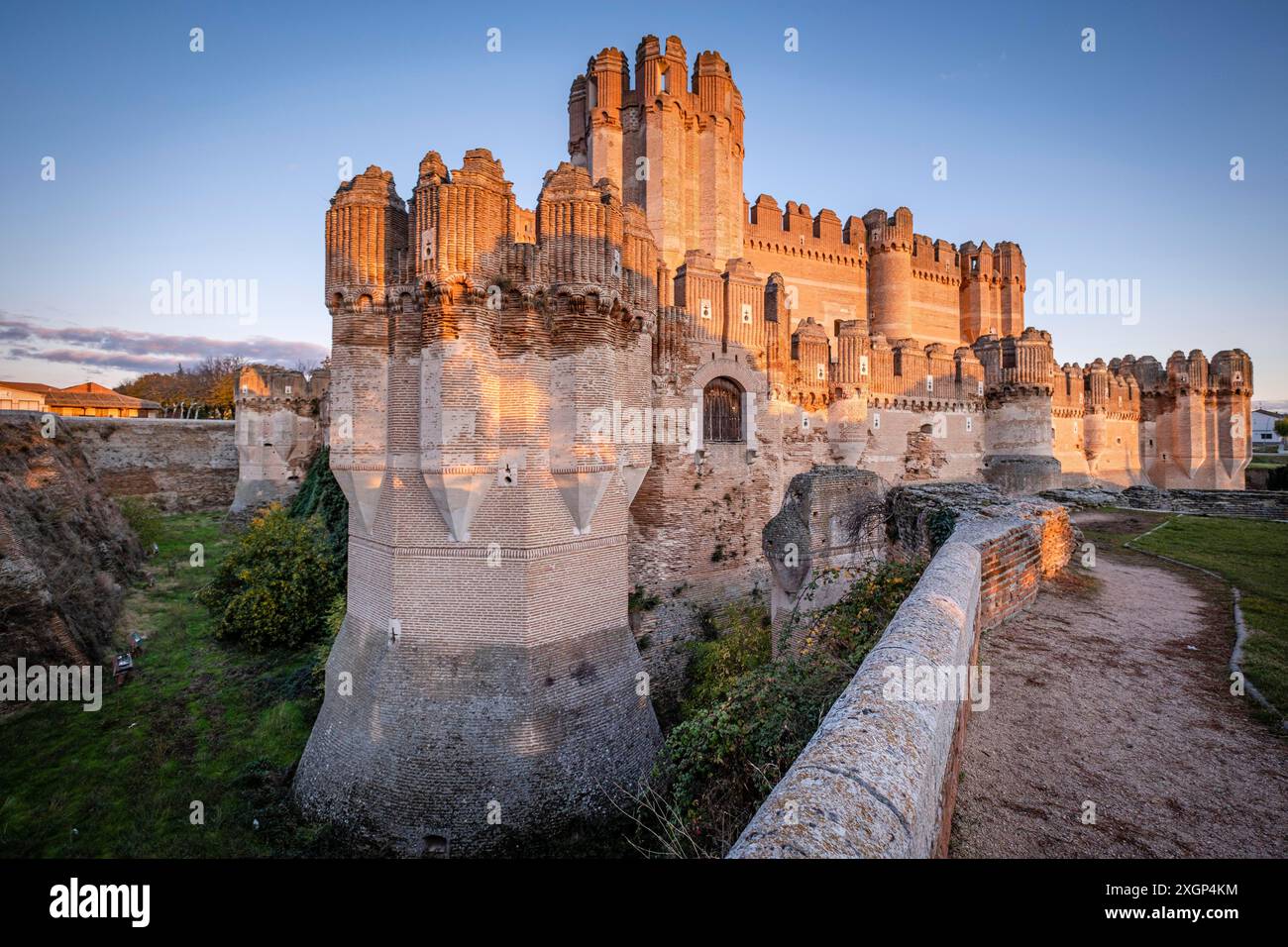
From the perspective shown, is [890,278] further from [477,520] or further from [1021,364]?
[477,520]

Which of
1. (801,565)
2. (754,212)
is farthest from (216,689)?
(754,212)

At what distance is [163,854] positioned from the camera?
32.9ft

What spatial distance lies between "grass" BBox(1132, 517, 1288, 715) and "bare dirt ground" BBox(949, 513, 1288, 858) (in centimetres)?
29

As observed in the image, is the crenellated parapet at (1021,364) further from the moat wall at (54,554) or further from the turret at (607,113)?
the moat wall at (54,554)

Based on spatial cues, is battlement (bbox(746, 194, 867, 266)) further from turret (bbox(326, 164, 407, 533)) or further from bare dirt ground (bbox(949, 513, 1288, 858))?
bare dirt ground (bbox(949, 513, 1288, 858))

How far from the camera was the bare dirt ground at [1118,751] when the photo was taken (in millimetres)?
3357

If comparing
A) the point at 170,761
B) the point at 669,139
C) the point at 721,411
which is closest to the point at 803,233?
the point at 669,139

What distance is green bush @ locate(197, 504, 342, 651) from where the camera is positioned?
59.1 ft

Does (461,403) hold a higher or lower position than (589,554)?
higher

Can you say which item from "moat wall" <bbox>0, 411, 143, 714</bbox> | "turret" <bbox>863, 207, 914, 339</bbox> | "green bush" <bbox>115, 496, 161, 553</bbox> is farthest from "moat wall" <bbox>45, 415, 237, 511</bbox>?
"turret" <bbox>863, 207, 914, 339</bbox>

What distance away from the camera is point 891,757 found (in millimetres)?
2607

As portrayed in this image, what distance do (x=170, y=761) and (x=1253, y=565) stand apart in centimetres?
2216
